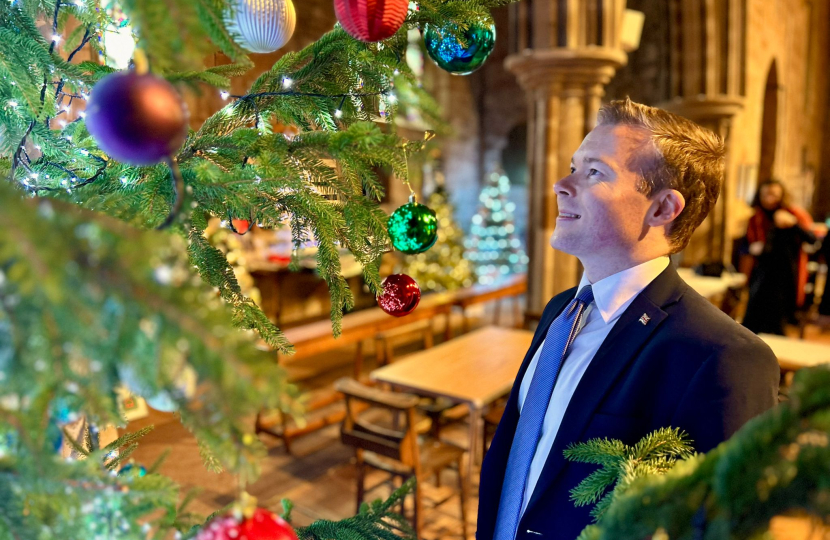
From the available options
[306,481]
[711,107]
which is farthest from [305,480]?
[711,107]

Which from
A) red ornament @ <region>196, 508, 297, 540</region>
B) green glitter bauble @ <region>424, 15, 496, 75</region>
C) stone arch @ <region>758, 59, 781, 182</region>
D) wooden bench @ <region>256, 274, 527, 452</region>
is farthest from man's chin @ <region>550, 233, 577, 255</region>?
stone arch @ <region>758, 59, 781, 182</region>

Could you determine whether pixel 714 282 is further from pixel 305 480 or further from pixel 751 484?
pixel 751 484

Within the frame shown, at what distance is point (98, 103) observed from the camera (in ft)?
1.71

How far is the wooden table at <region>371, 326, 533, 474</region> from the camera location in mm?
3127

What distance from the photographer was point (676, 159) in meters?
1.16

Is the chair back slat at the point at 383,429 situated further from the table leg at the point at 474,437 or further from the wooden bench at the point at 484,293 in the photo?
the wooden bench at the point at 484,293

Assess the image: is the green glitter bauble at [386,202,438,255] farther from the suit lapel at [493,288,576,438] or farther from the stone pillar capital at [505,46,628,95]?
the stone pillar capital at [505,46,628,95]

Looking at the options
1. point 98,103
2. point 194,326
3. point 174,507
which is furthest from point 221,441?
point 98,103

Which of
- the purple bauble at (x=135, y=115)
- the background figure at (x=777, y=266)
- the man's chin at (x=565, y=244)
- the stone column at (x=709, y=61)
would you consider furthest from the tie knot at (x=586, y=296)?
the stone column at (x=709, y=61)

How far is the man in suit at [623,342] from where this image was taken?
1007mm

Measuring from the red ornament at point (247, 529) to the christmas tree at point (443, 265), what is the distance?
7.35 m

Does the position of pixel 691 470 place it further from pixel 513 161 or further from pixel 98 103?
pixel 513 161

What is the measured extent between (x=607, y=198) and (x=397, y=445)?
204 cm

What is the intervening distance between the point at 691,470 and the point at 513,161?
1235 cm
